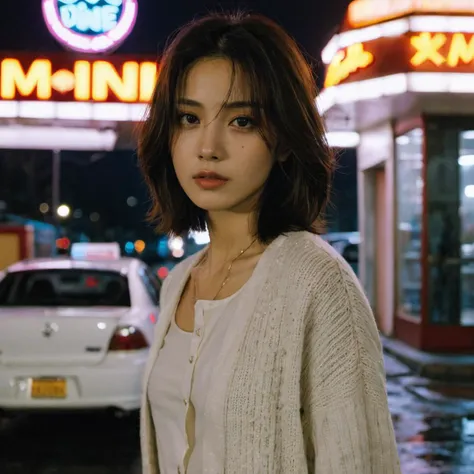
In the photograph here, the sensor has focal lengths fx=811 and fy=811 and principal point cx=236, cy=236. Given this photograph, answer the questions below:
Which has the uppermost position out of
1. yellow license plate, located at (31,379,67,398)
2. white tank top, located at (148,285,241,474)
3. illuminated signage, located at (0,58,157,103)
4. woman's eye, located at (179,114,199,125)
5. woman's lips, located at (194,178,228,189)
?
illuminated signage, located at (0,58,157,103)

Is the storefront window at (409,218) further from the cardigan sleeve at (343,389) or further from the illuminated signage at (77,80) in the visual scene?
the cardigan sleeve at (343,389)

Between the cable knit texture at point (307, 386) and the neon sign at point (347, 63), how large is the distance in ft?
30.8

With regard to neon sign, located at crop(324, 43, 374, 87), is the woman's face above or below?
below

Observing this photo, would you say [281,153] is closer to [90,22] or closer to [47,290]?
[47,290]

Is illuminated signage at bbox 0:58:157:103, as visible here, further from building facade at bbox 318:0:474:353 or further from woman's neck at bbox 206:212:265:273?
woman's neck at bbox 206:212:265:273

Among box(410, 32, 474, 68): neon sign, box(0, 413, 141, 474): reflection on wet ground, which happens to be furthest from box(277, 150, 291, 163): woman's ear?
box(410, 32, 474, 68): neon sign

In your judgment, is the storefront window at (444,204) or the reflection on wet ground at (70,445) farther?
the storefront window at (444,204)

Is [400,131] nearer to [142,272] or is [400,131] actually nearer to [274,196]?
[142,272]

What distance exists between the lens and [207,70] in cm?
176

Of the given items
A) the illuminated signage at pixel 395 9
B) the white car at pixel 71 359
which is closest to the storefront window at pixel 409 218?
the illuminated signage at pixel 395 9

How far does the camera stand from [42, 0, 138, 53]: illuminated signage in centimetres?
1373

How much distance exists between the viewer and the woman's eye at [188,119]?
181 centimetres

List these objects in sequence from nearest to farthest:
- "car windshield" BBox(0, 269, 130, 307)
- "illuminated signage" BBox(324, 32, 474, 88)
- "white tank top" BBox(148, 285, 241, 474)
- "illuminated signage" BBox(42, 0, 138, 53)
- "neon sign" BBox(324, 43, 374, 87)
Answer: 1. "white tank top" BBox(148, 285, 241, 474)
2. "car windshield" BBox(0, 269, 130, 307)
3. "illuminated signage" BBox(324, 32, 474, 88)
4. "neon sign" BBox(324, 43, 374, 87)
5. "illuminated signage" BBox(42, 0, 138, 53)

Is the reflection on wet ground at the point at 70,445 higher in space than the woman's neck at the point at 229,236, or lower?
lower
